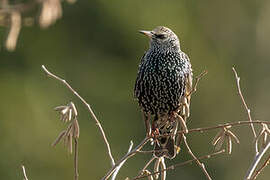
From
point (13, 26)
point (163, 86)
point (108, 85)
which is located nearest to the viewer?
point (13, 26)

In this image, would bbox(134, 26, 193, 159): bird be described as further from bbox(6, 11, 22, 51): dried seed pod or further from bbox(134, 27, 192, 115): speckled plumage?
bbox(6, 11, 22, 51): dried seed pod

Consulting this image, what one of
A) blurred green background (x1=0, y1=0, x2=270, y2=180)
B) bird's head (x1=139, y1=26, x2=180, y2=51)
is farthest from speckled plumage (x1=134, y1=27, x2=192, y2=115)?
blurred green background (x1=0, y1=0, x2=270, y2=180)

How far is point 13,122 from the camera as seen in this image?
1691 cm

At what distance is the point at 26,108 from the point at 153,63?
32.6 ft

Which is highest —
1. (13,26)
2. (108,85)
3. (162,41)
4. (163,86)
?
(13,26)

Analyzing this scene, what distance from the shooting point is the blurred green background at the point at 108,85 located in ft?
54.0

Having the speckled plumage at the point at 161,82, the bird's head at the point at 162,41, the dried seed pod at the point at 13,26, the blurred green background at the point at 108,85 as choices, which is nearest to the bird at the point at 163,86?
the speckled plumage at the point at 161,82

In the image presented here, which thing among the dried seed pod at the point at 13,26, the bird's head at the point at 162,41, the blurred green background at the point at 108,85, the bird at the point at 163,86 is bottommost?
the blurred green background at the point at 108,85

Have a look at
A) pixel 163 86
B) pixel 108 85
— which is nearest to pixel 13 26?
pixel 163 86

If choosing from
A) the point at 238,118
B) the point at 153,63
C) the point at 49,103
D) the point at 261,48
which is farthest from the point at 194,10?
the point at 153,63

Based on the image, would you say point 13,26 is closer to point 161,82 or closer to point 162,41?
point 161,82

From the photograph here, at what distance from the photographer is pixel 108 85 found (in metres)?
17.7

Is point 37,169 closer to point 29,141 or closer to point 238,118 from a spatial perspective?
point 29,141

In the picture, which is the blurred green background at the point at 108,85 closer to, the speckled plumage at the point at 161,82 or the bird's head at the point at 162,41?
the bird's head at the point at 162,41
